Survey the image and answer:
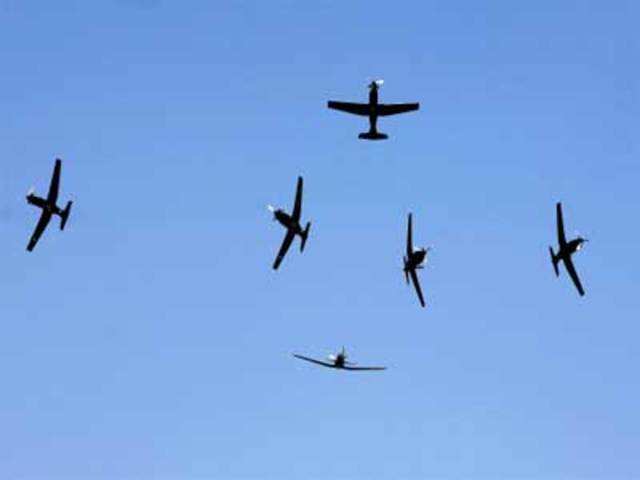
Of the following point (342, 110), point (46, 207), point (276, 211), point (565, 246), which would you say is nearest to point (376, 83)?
point (342, 110)

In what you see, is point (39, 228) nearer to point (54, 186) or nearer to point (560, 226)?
point (54, 186)

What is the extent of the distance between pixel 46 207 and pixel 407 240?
155ft

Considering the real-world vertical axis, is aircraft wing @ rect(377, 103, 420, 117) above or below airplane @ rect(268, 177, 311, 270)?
above

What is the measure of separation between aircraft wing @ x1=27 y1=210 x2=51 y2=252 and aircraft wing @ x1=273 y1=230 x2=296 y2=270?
29794 millimetres

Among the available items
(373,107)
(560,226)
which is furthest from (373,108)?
(560,226)

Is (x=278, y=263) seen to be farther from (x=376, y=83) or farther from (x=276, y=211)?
(x=376, y=83)

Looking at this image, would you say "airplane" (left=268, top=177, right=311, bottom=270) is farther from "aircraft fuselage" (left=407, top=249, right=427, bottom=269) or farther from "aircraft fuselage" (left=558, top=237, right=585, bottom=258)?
"aircraft fuselage" (left=558, top=237, right=585, bottom=258)

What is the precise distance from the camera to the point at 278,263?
163375 millimetres

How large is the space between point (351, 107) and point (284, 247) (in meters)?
21.2

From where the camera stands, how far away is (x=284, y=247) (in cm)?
16438

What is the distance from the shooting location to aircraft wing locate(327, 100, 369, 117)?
509 feet

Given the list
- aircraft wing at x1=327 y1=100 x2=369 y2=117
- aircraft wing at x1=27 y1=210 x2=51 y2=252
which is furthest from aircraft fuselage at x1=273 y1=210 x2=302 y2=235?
aircraft wing at x1=27 y1=210 x2=51 y2=252

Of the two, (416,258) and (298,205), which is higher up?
(298,205)

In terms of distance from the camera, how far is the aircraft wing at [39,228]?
527ft
